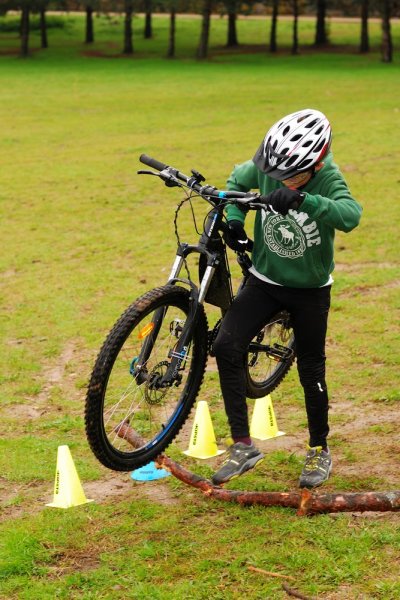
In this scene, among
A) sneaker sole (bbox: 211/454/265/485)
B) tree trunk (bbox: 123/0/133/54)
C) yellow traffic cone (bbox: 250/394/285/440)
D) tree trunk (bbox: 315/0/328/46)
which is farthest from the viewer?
tree trunk (bbox: 315/0/328/46)

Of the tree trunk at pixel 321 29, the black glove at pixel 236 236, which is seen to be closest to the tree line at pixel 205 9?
the tree trunk at pixel 321 29

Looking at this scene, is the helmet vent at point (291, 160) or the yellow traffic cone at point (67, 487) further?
the yellow traffic cone at point (67, 487)

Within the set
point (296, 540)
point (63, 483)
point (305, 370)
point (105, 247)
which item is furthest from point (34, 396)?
point (105, 247)

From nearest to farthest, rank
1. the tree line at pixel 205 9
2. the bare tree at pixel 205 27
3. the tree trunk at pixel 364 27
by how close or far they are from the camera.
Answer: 1. the tree line at pixel 205 9
2. the bare tree at pixel 205 27
3. the tree trunk at pixel 364 27

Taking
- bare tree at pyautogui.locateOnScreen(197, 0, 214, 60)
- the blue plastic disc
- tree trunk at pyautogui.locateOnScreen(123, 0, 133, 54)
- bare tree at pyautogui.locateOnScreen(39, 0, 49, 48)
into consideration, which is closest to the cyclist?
the blue plastic disc

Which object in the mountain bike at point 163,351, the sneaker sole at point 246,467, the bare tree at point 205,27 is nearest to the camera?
the mountain bike at point 163,351

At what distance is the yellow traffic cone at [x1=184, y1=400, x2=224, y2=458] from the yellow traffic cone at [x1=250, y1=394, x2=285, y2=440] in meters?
0.37

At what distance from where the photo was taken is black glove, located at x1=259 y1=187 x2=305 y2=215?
4938 mm

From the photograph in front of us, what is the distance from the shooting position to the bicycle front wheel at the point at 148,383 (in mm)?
5250

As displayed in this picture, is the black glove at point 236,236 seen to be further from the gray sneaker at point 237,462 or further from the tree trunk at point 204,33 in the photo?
the tree trunk at point 204,33

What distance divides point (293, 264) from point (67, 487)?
5.87 ft

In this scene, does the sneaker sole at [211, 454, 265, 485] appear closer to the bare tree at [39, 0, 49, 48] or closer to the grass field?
the grass field

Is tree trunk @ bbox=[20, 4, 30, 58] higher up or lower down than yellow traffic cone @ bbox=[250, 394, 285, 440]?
higher up

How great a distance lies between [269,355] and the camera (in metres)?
6.40
